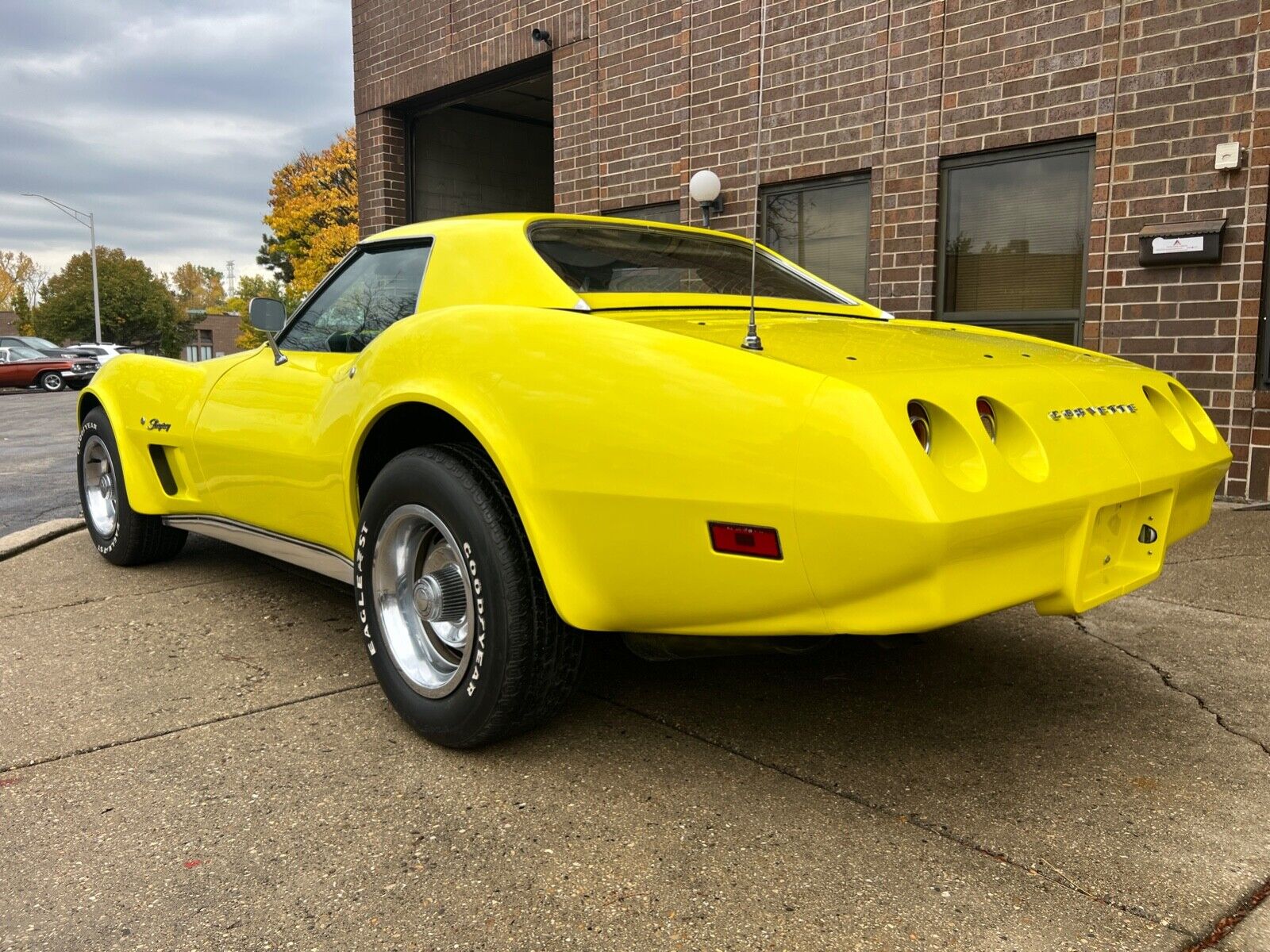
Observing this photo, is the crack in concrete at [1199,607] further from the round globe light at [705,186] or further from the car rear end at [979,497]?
the round globe light at [705,186]

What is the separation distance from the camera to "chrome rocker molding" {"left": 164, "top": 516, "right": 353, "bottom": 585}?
321 centimetres

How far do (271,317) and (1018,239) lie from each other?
5.64 m

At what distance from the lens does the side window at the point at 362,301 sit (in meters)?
3.19

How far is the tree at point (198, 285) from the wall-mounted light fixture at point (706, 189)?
114365 mm

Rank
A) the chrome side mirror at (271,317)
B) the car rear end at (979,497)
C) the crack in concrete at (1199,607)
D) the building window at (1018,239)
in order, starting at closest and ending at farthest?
the car rear end at (979,497) < the chrome side mirror at (271,317) < the crack in concrete at (1199,607) < the building window at (1018,239)

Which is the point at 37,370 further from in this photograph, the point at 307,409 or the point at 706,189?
the point at 307,409

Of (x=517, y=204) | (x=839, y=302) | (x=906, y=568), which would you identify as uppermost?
(x=517, y=204)

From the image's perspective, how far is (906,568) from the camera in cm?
189

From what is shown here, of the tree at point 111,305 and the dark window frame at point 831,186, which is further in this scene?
the tree at point 111,305

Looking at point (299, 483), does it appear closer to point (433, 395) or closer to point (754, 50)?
point (433, 395)

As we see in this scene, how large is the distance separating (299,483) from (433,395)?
35.7 inches

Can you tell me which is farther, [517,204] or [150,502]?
[517,204]

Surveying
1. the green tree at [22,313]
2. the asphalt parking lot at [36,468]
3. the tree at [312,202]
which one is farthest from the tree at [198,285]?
the asphalt parking lot at [36,468]

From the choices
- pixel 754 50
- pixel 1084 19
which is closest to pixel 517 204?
pixel 754 50
